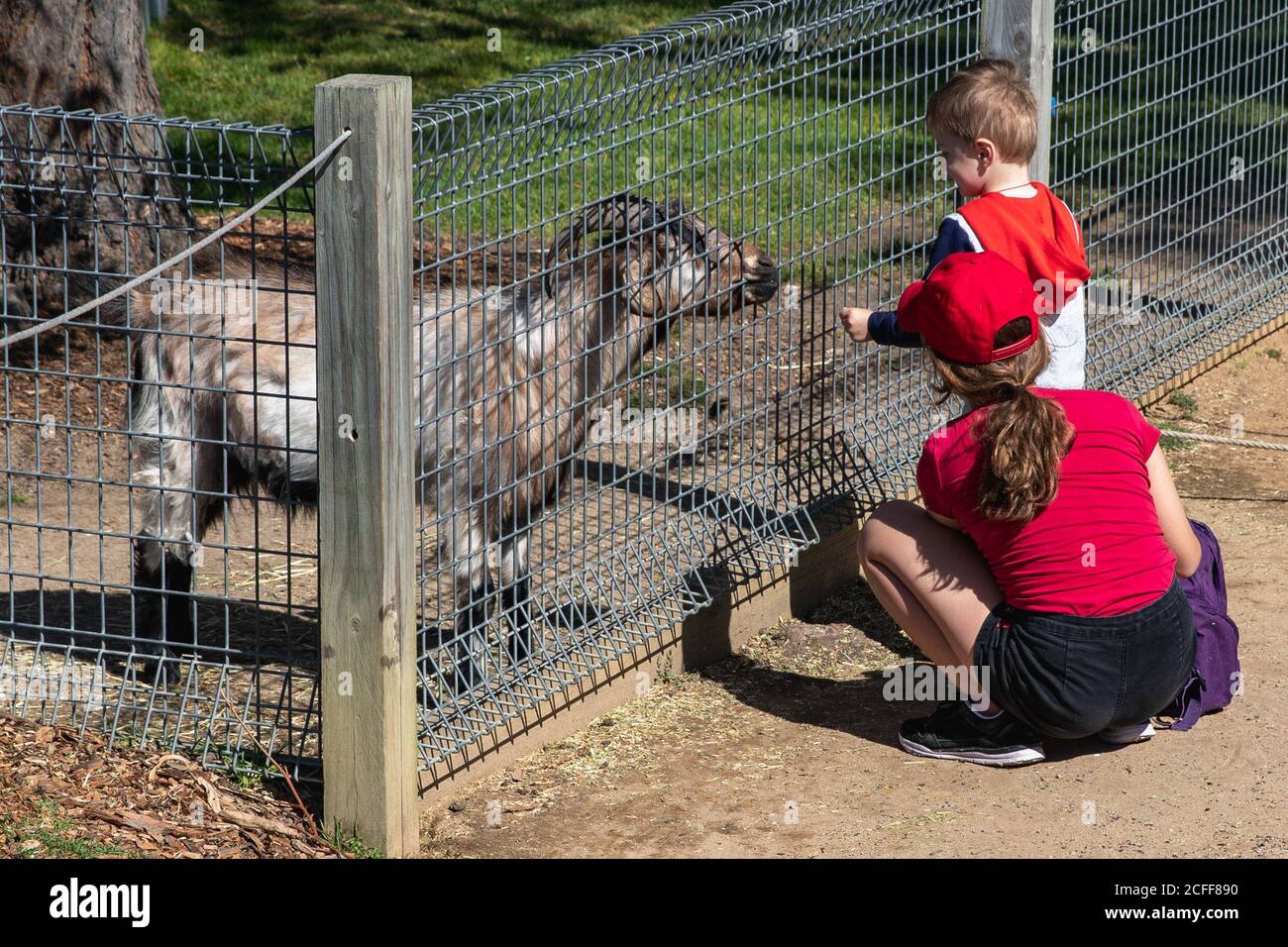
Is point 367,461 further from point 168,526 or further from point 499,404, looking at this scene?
point 168,526

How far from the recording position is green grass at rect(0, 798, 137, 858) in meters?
3.68

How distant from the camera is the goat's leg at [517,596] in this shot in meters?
4.45

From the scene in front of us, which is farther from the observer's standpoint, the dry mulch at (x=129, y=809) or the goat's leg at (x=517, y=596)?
the goat's leg at (x=517, y=596)

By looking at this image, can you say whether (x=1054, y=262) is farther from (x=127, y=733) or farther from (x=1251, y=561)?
(x=127, y=733)

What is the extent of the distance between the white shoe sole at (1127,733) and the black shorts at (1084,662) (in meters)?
0.11

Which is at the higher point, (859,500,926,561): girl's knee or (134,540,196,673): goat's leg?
(859,500,926,561): girl's knee

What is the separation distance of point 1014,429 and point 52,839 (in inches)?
98.4

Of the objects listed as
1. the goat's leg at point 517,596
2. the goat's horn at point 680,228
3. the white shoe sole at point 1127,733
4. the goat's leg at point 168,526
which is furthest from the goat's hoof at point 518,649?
the white shoe sole at point 1127,733

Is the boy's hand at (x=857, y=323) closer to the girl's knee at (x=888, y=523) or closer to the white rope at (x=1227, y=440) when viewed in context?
the girl's knee at (x=888, y=523)

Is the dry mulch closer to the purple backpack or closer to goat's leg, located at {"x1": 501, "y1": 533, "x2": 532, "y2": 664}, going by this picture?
goat's leg, located at {"x1": 501, "y1": 533, "x2": 532, "y2": 664}

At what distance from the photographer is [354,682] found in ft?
12.3

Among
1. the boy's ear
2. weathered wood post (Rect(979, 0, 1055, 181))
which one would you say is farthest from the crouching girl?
weathered wood post (Rect(979, 0, 1055, 181))

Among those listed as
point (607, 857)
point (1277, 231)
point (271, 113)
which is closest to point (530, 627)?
point (607, 857)

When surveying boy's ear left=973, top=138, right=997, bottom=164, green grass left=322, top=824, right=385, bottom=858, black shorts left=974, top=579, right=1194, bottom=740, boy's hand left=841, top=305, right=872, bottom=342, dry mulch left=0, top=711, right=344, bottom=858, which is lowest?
green grass left=322, top=824, right=385, bottom=858
